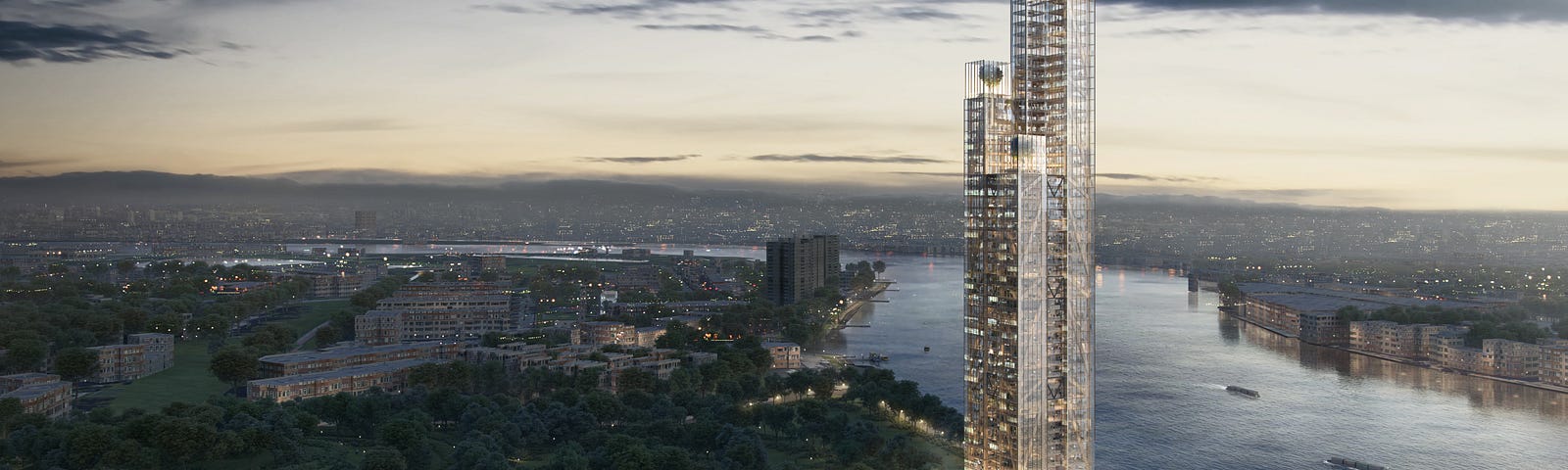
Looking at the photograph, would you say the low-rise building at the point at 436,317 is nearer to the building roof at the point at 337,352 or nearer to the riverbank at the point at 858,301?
the building roof at the point at 337,352

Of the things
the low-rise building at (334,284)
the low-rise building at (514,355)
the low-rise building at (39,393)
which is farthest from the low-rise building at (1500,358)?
the low-rise building at (334,284)

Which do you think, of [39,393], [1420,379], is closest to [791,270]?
[1420,379]

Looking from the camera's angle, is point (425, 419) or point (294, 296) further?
point (294, 296)

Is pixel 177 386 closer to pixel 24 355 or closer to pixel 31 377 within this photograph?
pixel 31 377

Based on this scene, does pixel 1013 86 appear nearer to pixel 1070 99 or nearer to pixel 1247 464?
pixel 1070 99

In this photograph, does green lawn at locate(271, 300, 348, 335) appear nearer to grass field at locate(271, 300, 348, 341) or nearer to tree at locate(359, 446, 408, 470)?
grass field at locate(271, 300, 348, 341)

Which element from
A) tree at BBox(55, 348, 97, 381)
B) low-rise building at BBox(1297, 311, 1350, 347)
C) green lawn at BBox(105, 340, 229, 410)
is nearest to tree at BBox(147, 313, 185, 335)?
green lawn at BBox(105, 340, 229, 410)

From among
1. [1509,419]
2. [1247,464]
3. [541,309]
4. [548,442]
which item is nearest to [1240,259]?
[541,309]
